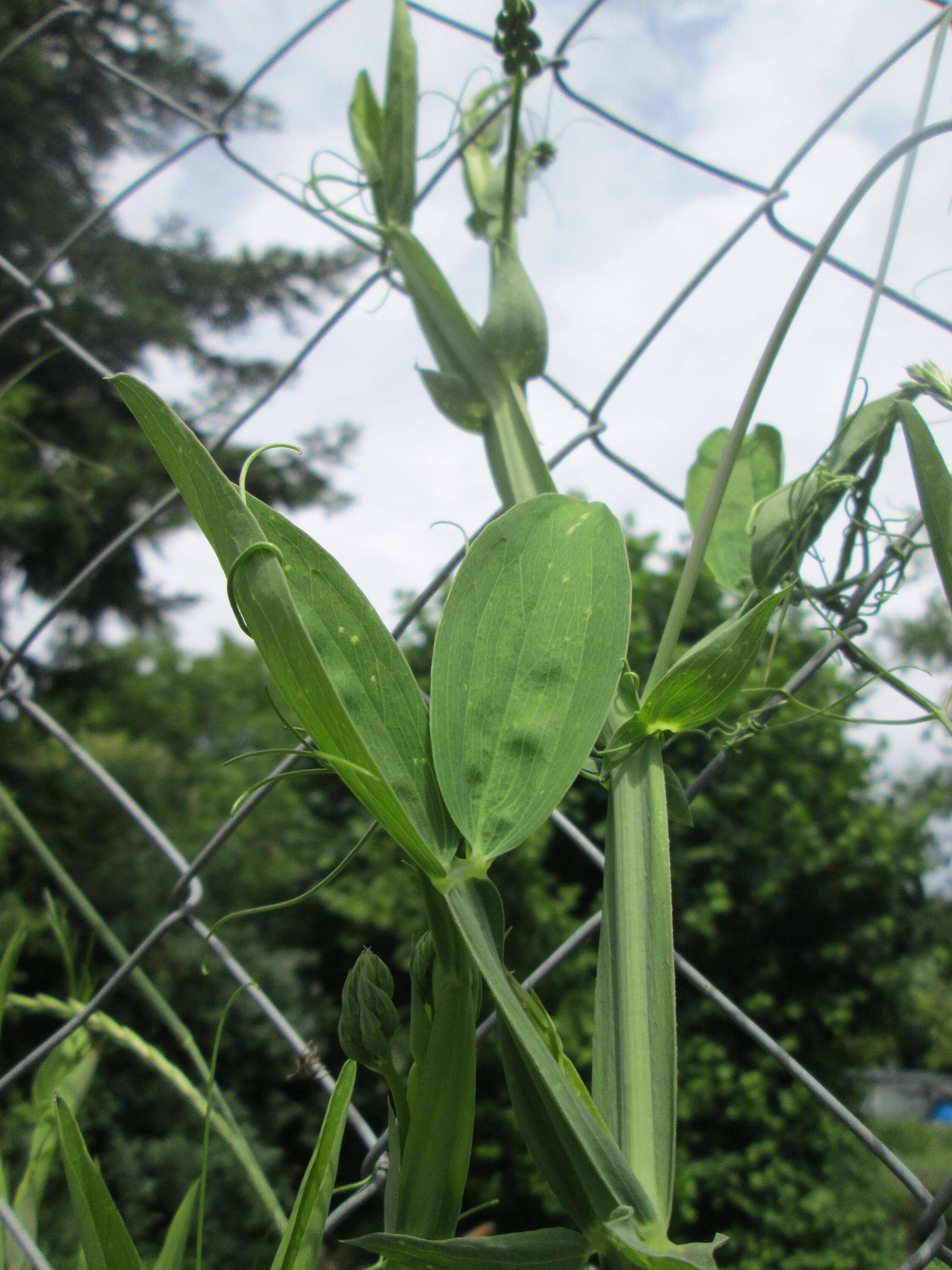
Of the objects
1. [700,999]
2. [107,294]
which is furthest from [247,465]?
[107,294]

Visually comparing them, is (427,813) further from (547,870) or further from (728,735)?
(547,870)

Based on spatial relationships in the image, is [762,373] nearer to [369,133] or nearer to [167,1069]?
[369,133]

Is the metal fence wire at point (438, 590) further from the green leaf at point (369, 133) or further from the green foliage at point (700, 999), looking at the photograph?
the green foliage at point (700, 999)

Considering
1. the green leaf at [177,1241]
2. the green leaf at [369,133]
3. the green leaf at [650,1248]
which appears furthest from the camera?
the green leaf at [369,133]

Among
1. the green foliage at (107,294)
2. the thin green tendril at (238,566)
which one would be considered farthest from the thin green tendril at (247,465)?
the green foliage at (107,294)

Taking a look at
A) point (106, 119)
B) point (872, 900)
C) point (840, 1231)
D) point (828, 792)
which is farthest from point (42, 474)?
point (840, 1231)

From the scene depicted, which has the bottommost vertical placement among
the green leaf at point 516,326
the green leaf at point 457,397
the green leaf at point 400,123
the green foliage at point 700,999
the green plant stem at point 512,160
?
the green foliage at point 700,999
